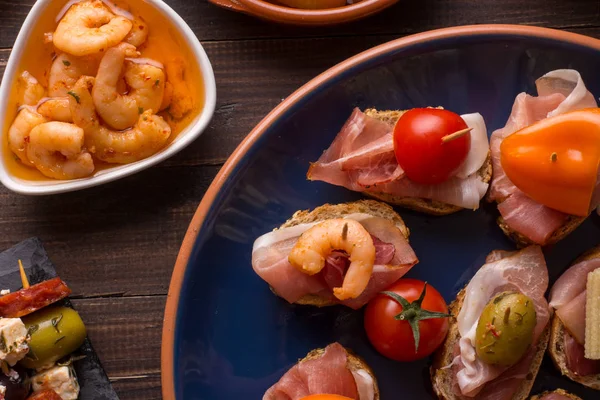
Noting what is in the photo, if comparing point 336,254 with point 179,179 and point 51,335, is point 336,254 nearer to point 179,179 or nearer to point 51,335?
point 179,179

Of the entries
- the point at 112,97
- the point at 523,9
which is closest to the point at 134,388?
the point at 112,97

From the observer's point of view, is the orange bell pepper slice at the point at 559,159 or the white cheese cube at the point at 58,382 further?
the white cheese cube at the point at 58,382

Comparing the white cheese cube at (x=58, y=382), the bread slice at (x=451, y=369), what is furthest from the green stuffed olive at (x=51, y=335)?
the bread slice at (x=451, y=369)

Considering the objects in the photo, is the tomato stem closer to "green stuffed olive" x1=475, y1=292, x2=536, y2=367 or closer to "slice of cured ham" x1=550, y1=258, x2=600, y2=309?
"green stuffed olive" x1=475, y1=292, x2=536, y2=367

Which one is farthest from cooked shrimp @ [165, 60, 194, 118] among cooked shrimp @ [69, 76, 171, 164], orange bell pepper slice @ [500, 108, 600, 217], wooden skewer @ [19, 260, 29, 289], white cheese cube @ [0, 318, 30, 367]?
orange bell pepper slice @ [500, 108, 600, 217]

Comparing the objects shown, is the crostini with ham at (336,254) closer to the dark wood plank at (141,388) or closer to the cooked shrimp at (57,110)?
the dark wood plank at (141,388)

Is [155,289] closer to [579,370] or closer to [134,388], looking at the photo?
[134,388]

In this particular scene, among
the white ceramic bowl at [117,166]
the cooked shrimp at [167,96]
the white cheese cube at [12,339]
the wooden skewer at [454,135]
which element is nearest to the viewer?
the wooden skewer at [454,135]
